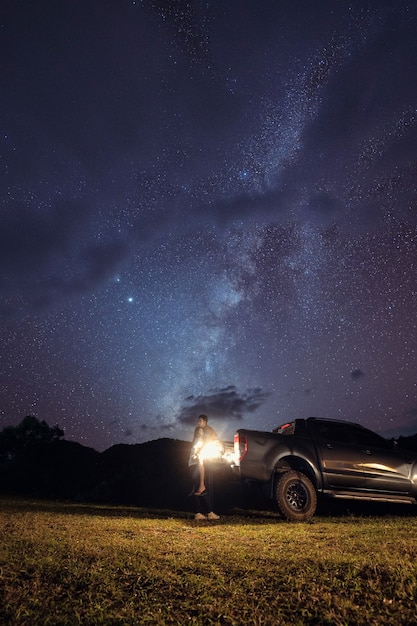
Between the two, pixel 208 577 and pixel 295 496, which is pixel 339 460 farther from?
pixel 208 577

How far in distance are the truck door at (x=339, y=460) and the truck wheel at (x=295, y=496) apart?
450mm

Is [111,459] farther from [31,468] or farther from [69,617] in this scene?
[69,617]

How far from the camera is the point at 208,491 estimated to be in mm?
9000

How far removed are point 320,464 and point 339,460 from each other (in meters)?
0.45

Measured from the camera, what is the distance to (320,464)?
28.9 feet

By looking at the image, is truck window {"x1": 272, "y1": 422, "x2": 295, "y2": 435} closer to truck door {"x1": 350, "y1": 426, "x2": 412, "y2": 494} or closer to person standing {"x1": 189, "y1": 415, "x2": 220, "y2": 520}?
truck door {"x1": 350, "y1": 426, "x2": 412, "y2": 494}

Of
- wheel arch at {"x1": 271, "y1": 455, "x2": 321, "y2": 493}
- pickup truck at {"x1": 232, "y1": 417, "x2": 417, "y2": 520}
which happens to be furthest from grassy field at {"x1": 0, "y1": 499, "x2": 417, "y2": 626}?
wheel arch at {"x1": 271, "y1": 455, "x2": 321, "y2": 493}

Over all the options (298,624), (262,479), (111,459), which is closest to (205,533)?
(262,479)

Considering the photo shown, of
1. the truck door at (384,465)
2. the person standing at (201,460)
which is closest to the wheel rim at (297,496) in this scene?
the truck door at (384,465)

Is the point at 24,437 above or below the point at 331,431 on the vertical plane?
above

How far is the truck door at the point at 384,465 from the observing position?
357 inches

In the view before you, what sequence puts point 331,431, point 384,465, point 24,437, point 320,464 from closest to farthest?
point 320,464
point 384,465
point 331,431
point 24,437

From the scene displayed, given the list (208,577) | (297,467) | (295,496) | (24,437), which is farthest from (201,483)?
(24,437)

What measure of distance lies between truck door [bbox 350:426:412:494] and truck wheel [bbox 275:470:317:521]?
52.6 inches
